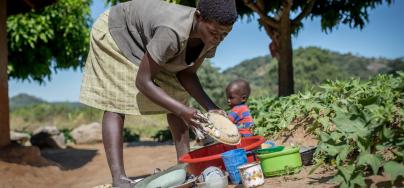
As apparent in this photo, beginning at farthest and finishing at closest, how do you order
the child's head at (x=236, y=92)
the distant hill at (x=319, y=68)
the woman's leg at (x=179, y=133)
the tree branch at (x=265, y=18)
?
the distant hill at (x=319, y=68), the tree branch at (x=265, y=18), the child's head at (x=236, y=92), the woman's leg at (x=179, y=133)

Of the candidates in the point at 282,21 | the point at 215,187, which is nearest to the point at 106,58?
the point at 215,187

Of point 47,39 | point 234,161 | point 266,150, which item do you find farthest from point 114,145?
point 47,39

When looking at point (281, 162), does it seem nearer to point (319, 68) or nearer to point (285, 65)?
point (285, 65)

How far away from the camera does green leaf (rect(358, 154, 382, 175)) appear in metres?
2.37

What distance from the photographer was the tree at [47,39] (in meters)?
10.6

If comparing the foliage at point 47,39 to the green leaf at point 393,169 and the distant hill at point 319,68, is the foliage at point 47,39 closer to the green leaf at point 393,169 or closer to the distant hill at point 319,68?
the green leaf at point 393,169

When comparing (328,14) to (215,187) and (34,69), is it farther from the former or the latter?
(34,69)

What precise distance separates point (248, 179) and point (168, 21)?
1059 millimetres

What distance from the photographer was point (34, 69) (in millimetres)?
11727

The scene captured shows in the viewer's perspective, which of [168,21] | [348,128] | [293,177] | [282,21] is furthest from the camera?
[282,21]

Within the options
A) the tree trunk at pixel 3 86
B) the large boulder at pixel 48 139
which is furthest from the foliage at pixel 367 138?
the large boulder at pixel 48 139

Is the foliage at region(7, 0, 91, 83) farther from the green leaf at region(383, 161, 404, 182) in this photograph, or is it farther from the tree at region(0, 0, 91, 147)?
the green leaf at region(383, 161, 404, 182)

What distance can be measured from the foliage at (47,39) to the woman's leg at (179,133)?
7919 millimetres

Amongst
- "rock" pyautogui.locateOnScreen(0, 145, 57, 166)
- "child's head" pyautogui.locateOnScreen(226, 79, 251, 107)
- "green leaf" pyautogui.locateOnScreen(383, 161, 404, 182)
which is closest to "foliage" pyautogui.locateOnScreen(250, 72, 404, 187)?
"green leaf" pyautogui.locateOnScreen(383, 161, 404, 182)
